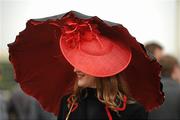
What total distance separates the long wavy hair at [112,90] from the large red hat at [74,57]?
38 mm

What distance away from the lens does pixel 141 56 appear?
4227mm

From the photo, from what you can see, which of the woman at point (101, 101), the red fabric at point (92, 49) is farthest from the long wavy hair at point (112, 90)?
the red fabric at point (92, 49)

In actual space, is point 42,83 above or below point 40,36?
below

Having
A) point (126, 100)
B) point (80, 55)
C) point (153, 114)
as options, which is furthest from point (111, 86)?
point (153, 114)

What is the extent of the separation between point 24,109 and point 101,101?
4664mm

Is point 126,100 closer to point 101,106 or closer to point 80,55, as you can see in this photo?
point 101,106

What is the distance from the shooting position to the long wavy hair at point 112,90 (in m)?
4.45

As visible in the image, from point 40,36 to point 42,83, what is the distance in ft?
1.34

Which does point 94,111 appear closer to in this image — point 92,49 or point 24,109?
point 92,49

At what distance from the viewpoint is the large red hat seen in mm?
4078

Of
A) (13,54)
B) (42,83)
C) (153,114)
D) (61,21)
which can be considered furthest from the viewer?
(153,114)

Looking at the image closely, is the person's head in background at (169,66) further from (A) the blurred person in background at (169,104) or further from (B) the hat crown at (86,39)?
(B) the hat crown at (86,39)

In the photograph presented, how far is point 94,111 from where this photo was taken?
456cm

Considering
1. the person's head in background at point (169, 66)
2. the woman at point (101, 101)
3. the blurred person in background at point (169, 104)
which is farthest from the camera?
the person's head in background at point (169, 66)
